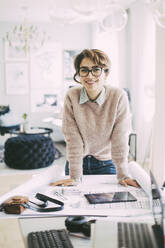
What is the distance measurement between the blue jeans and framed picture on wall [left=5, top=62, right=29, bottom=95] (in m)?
5.54

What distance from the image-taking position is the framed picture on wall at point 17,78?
7.33 metres

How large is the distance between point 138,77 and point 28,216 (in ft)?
14.3

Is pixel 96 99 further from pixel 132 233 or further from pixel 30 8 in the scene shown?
pixel 30 8

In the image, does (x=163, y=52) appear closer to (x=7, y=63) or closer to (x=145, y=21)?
(x=145, y=21)

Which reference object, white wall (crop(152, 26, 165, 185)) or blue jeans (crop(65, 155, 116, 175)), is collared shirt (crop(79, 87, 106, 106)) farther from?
white wall (crop(152, 26, 165, 185))

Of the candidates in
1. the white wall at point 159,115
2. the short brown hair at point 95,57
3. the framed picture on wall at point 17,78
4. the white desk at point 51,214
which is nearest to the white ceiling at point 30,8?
the framed picture on wall at point 17,78

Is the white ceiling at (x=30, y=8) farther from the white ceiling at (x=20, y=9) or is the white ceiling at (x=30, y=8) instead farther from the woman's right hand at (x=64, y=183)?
the woman's right hand at (x=64, y=183)

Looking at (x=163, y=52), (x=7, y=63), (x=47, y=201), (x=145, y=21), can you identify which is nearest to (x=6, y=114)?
(x=7, y=63)

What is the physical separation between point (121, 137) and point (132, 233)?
784 mm

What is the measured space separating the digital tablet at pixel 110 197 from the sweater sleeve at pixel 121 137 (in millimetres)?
260

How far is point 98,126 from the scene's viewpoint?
1902 mm

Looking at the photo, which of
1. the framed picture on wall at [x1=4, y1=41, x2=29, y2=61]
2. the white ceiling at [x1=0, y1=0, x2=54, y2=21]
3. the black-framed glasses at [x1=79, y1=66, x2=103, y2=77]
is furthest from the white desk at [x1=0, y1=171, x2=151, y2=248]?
the framed picture on wall at [x1=4, y1=41, x2=29, y2=61]

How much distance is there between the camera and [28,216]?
1392 millimetres

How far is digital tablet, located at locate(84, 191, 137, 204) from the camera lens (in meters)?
1.52
